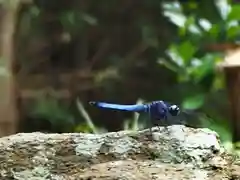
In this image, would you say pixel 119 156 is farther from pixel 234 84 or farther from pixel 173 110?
pixel 234 84

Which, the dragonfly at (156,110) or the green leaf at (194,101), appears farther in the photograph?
the green leaf at (194,101)

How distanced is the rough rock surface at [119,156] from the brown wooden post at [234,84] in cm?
114

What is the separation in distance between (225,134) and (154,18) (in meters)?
1.97

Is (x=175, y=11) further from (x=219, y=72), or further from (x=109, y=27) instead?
(x=109, y=27)

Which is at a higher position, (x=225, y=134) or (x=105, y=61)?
(x=105, y=61)

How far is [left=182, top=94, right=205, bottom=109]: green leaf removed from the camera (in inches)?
97.2

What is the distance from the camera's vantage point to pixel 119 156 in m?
0.98

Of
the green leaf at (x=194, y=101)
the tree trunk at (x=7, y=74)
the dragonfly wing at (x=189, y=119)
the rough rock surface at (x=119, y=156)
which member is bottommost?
the rough rock surface at (x=119, y=156)

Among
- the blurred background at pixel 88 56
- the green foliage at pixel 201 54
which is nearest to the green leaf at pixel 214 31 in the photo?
the green foliage at pixel 201 54

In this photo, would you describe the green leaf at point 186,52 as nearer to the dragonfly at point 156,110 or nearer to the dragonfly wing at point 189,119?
the dragonfly wing at point 189,119

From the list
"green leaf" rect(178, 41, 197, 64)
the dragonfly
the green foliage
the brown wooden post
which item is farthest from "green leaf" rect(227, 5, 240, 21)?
the dragonfly

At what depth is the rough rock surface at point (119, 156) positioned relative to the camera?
93cm

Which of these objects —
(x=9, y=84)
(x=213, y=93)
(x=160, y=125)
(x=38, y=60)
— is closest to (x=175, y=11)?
(x=213, y=93)

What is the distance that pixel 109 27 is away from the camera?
396 cm
